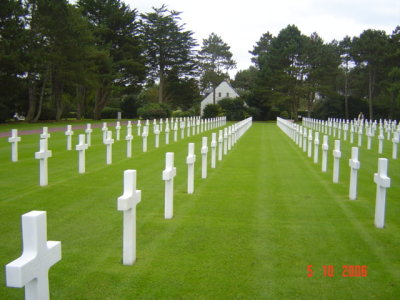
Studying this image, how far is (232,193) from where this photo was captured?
973 cm

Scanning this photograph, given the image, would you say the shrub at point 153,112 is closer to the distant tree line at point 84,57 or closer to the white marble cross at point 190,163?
the distant tree line at point 84,57

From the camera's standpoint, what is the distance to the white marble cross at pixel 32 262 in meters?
2.94

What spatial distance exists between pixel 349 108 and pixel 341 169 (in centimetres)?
6014

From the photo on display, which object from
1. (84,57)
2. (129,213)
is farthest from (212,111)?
(129,213)

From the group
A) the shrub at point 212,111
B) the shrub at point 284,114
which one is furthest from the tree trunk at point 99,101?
the shrub at point 284,114

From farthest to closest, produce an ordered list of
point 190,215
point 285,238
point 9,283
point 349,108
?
point 349,108, point 190,215, point 285,238, point 9,283

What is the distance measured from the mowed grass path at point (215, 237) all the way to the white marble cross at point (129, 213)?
0.49ft

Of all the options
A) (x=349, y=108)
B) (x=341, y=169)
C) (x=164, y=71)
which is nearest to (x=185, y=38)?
(x=164, y=71)

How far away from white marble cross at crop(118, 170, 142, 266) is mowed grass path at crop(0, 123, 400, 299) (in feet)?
0.49

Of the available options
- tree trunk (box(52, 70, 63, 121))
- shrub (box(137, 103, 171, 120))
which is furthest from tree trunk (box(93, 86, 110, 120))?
tree trunk (box(52, 70, 63, 121))

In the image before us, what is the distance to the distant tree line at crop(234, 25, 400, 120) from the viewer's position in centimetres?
6588

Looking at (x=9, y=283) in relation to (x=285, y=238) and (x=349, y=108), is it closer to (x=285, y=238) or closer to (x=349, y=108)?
(x=285, y=238)

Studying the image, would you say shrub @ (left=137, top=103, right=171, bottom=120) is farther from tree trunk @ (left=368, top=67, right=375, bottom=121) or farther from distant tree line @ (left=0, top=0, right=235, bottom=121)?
tree trunk @ (left=368, top=67, right=375, bottom=121)

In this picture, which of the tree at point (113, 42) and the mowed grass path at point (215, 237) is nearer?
the mowed grass path at point (215, 237)
